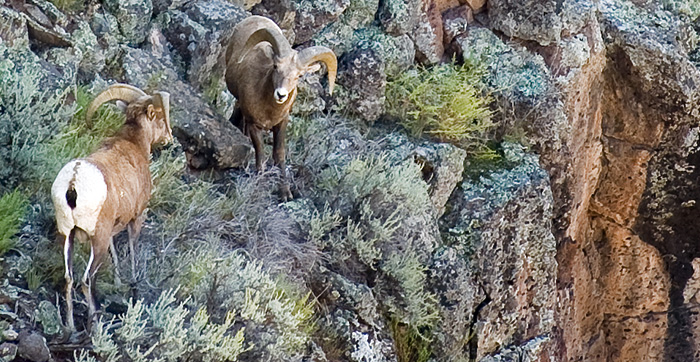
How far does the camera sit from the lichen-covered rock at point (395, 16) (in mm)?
7852

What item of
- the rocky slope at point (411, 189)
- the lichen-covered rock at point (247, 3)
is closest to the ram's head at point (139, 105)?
the rocky slope at point (411, 189)

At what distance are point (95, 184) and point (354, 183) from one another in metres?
2.59

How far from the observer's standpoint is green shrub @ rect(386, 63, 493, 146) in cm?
755

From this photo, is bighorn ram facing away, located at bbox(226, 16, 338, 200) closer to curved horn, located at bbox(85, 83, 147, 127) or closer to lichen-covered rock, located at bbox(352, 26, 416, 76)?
curved horn, located at bbox(85, 83, 147, 127)

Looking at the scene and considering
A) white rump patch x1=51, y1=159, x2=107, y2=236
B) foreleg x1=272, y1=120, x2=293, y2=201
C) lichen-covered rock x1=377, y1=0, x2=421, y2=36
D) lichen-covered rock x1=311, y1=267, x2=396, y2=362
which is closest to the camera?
white rump patch x1=51, y1=159, x2=107, y2=236

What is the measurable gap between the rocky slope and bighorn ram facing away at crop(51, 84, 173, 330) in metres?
0.35

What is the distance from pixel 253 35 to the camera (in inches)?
242

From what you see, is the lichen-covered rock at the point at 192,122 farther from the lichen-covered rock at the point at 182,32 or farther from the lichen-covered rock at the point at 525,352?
the lichen-covered rock at the point at 525,352

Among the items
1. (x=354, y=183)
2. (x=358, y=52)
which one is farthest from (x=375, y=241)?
(x=358, y=52)

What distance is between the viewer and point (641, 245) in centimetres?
952

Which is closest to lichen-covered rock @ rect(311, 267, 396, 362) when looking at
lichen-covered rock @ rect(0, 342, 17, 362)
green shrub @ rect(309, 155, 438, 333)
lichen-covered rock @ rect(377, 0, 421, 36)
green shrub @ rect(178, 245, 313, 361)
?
green shrub @ rect(309, 155, 438, 333)

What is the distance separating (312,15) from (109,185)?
341cm

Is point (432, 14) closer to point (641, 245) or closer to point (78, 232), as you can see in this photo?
point (641, 245)

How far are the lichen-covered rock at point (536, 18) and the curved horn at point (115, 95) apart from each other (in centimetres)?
428
